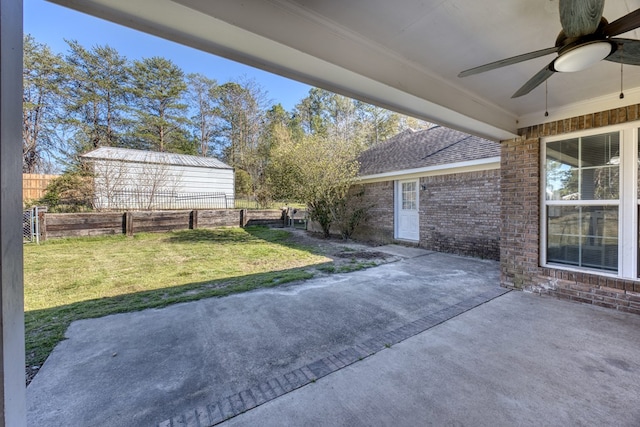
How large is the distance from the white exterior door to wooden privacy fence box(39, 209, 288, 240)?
676cm

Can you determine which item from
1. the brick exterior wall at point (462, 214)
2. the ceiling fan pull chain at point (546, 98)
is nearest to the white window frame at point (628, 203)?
the ceiling fan pull chain at point (546, 98)

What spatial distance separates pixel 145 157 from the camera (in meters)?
13.8

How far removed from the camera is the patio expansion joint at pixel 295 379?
185 cm

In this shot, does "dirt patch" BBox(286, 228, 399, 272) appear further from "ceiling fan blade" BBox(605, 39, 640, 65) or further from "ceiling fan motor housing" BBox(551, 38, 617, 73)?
"ceiling fan blade" BBox(605, 39, 640, 65)

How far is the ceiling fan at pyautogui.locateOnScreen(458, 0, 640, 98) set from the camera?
1.61m

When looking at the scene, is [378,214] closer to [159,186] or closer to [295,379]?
[295,379]

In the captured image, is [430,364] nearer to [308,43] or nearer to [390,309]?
[390,309]

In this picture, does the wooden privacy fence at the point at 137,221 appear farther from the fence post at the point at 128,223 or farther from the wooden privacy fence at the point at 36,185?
the wooden privacy fence at the point at 36,185

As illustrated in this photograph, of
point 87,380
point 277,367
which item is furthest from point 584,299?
point 87,380

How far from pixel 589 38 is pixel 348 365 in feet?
10.1

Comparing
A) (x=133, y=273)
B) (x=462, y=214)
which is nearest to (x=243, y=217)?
(x=133, y=273)

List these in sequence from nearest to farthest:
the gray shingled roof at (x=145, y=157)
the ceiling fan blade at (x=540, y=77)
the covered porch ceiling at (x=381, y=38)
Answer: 1. the covered porch ceiling at (x=381, y=38)
2. the ceiling fan blade at (x=540, y=77)
3. the gray shingled roof at (x=145, y=157)

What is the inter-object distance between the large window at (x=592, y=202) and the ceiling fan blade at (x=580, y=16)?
114 inches

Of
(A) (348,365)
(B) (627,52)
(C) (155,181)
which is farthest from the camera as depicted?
(C) (155,181)
